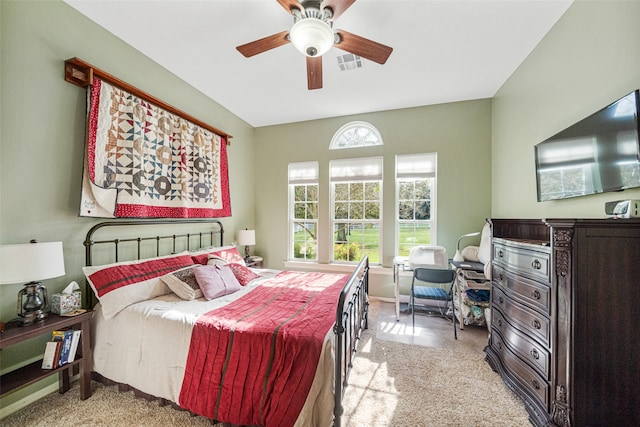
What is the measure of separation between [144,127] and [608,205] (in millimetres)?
3764

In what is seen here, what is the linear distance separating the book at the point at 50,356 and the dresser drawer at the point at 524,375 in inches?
128

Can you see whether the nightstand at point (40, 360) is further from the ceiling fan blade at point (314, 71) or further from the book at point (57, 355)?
the ceiling fan blade at point (314, 71)

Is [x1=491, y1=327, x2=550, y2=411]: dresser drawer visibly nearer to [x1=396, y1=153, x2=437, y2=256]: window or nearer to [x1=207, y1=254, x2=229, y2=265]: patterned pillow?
[x1=396, y1=153, x2=437, y2=256]: window

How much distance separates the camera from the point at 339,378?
1.34 m

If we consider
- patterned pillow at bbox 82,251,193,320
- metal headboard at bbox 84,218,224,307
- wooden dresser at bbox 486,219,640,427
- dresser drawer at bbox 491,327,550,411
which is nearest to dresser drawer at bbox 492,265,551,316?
wooden dresser at bbox 486,219,640,427

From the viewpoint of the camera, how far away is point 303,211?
4395 mm

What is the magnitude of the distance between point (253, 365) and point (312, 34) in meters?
2.16

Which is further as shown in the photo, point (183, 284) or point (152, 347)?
point (183, 284)

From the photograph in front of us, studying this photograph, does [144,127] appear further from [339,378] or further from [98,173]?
[339,378]

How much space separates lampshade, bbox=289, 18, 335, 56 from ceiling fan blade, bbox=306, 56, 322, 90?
0.21m

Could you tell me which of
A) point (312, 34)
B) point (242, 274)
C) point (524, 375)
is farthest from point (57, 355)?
point (524, 375)

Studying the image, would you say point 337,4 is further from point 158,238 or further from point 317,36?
point 158,238

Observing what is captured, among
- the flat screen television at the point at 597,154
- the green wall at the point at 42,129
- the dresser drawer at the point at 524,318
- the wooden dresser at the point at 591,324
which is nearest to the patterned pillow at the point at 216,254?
the green wall at the point at 42,129

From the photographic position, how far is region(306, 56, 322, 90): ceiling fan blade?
6.52ft
